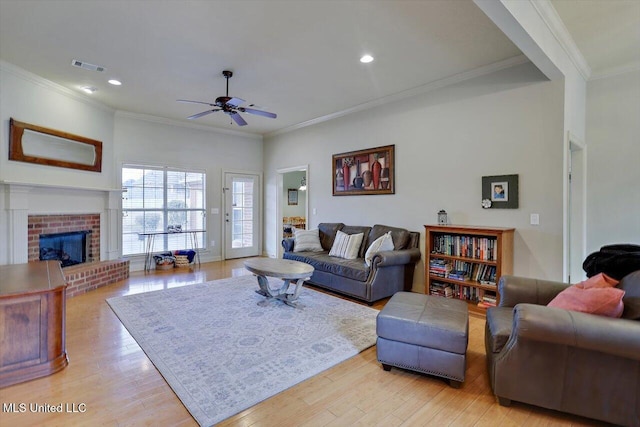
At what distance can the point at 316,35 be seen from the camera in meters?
3.07

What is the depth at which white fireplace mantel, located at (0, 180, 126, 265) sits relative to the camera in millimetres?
3912

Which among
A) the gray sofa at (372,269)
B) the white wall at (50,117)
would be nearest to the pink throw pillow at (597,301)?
the gray sofa at (372,269)

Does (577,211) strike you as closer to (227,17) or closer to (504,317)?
(504,317)

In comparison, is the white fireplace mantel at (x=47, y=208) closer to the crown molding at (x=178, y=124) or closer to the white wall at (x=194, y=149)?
the white wall at (x=194, y=149)

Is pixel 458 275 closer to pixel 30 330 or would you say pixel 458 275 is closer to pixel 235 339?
→ pixel 235 339

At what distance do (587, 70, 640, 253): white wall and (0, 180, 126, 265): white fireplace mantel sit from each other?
23.8 feet

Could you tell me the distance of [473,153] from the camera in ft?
13.1

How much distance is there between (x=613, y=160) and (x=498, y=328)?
333 centimetres

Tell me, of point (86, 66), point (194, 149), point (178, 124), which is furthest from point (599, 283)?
A: point (178, 124)

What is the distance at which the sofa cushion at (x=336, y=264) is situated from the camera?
4.04m

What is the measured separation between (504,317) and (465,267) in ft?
5.89

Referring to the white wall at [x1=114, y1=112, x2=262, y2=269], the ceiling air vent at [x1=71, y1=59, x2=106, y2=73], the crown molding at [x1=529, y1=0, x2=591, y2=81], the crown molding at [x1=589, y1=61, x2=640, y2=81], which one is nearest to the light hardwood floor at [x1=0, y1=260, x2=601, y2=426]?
the crown molding at [x1=529, y1=0, x2=591, y2=81]

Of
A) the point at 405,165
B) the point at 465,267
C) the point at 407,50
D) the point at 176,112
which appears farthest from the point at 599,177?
the point at 176,112

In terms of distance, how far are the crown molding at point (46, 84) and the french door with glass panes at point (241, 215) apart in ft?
8.83
